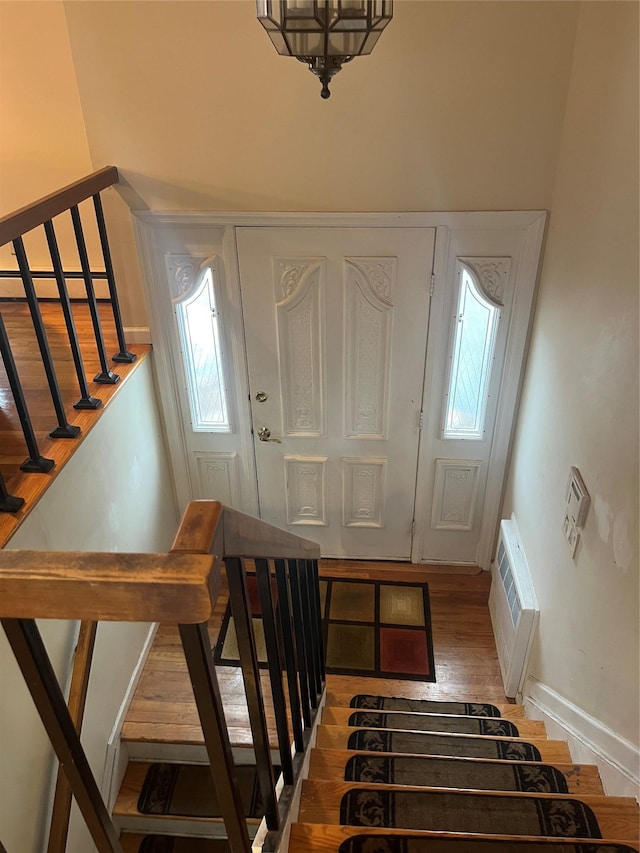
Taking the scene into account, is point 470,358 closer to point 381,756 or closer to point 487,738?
point 487,738

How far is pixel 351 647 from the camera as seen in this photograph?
10.7 feet

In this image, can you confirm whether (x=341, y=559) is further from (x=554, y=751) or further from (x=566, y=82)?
(x=566, y=82)

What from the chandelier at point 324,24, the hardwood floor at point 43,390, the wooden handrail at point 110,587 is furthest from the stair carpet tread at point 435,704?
the chandelier at point 324,24

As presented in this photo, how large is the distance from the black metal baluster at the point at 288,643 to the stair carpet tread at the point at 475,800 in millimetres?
131

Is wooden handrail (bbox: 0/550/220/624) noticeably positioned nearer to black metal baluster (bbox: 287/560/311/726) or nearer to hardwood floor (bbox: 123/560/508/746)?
black metal baluster (bbox: 287/560/311/726)

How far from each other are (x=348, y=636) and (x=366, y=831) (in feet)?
5.80

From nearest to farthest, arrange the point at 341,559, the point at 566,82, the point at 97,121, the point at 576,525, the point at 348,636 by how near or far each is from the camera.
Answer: the point at 576,525 → the point at 566,82 → the point at 97,121 → the point at 348,636 → the point at 341,559

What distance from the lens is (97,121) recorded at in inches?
101

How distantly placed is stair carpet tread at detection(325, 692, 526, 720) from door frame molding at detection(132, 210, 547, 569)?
3.63 feet

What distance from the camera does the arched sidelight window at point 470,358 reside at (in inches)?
115

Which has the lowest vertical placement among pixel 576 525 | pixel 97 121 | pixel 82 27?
pixel 576 525

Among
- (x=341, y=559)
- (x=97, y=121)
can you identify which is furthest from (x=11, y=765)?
(x=97, y=121)

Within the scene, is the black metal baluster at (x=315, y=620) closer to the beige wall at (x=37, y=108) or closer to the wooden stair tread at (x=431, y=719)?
the wooden stair tread at (x=431, y=719)

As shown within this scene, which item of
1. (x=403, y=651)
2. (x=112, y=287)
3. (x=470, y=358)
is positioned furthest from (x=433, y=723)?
(x=112, y=287)
